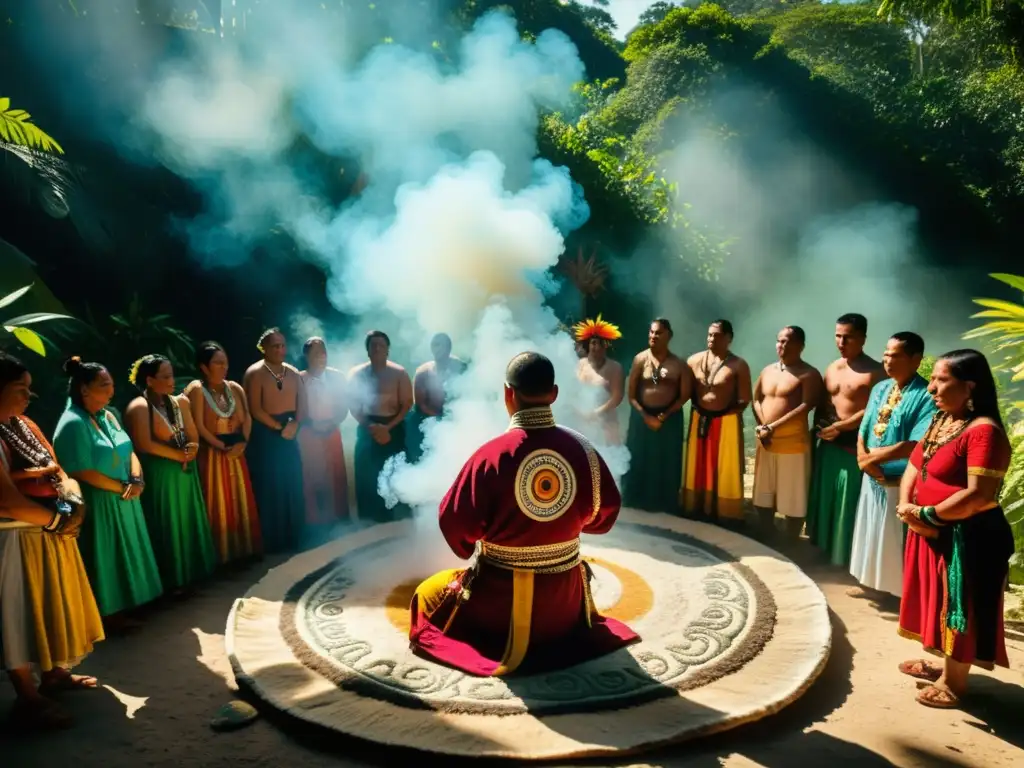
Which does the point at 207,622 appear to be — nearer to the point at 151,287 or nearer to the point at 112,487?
the point at 112,487

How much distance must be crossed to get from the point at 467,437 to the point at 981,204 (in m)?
Answer: 25.6

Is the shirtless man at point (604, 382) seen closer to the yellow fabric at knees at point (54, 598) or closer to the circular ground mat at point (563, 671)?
the circular ground mat at point (563, 671)

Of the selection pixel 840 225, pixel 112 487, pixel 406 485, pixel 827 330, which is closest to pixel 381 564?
pixel 406 485

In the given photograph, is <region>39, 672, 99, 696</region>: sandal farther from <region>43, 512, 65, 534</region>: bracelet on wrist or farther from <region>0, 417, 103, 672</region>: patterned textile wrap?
<region>43, 512, 65, 534</region>: bracelet on wrist

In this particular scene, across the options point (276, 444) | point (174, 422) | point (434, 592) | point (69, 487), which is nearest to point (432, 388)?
point (276, 444)

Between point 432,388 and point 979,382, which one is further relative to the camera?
point 432,388

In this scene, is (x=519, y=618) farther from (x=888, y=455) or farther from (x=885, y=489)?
(x=885, y=489)

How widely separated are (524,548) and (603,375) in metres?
3.50

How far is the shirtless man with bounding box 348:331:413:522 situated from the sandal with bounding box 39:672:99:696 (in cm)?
307

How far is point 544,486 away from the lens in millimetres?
3730

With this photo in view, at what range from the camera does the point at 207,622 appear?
4973 millimetres

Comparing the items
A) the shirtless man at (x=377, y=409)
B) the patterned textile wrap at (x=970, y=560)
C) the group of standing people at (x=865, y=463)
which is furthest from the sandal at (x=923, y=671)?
the shirtless man at (x=377, y=409)

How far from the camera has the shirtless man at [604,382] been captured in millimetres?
7012

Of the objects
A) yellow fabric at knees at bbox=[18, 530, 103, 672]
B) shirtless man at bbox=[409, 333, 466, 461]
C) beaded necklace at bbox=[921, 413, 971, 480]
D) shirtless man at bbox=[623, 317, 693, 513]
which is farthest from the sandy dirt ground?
shirtless man at bbox=[409, 333, 466, 461]
